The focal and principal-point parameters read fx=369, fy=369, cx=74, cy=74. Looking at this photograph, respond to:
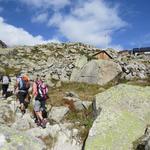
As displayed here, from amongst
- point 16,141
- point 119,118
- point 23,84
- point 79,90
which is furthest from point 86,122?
point 79,90

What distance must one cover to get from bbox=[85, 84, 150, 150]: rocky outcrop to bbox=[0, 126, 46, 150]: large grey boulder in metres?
2.47

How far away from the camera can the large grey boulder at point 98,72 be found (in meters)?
35.8

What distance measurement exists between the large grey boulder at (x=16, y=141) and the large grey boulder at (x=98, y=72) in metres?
18.6

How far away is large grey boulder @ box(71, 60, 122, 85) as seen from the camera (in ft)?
117

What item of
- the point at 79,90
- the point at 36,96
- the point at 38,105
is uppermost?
the point at 36,96

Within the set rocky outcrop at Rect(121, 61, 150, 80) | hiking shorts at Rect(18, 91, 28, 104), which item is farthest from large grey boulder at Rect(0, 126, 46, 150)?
rocky outcrop at Rect(121, 61, 150, 80)

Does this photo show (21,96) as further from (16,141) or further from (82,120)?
(16,141)

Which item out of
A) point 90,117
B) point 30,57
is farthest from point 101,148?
point 30,57

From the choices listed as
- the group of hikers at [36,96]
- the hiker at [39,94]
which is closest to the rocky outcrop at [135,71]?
the group of hikers at [36,96]

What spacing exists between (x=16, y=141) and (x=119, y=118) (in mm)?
5297

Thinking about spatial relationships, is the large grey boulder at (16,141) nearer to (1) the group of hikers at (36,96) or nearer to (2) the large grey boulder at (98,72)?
(1) the group of hikers at (36,96)

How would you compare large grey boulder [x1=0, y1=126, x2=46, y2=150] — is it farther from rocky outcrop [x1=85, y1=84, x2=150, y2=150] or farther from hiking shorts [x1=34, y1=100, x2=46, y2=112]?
hiking shorts [x1=34, y1=100, x2=46, y2=112]

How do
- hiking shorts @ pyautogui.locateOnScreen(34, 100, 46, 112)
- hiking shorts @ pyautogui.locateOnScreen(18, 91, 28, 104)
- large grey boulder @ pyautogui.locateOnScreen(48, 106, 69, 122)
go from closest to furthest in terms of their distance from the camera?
hiking shorts @ pyautogui.locateOnScreen(34, 100, 46, 112) < large grey boulder @ pyautogui.locateOnScreen(48, 106, 69, 122) < hiking shorts @ pyautogui.locateOnScreen(18, 91, 28, 104)

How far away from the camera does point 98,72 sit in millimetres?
36031
